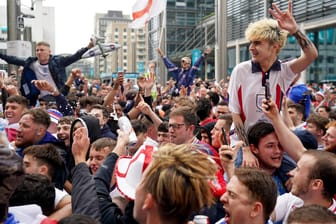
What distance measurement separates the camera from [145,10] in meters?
11.4

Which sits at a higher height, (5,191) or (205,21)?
(205,21)

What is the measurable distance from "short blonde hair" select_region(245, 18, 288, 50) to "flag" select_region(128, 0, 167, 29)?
701 centimetres

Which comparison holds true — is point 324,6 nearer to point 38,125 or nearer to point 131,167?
point 38,125

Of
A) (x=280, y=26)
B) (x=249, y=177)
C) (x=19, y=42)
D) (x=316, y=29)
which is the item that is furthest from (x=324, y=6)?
(x=249, y=177)

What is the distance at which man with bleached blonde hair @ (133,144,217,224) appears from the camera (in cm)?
210


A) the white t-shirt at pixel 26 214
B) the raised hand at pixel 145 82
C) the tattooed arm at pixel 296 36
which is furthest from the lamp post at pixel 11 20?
the white t-shirt at pixel 26 214

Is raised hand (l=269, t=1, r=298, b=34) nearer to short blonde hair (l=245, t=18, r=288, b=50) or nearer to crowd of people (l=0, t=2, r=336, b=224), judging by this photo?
crowd of people (l=0, t=2, r=336, b=224)

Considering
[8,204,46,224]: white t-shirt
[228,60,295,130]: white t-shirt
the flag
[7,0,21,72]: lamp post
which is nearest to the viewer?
[8,204,46,224]: white t-shirt

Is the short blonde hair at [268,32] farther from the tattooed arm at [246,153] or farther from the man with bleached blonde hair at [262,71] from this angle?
the tattooed arm at [246,153]

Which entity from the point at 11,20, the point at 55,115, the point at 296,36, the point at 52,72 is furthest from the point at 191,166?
the point at 11,20

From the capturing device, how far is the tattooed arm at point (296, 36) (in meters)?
4.01

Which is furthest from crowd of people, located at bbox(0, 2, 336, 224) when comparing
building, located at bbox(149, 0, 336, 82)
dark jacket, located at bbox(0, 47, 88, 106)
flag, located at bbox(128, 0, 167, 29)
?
building, located at bbox(149, 0, 336, 82)

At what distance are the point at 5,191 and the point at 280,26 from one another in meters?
2.79

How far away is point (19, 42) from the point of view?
8812mm
